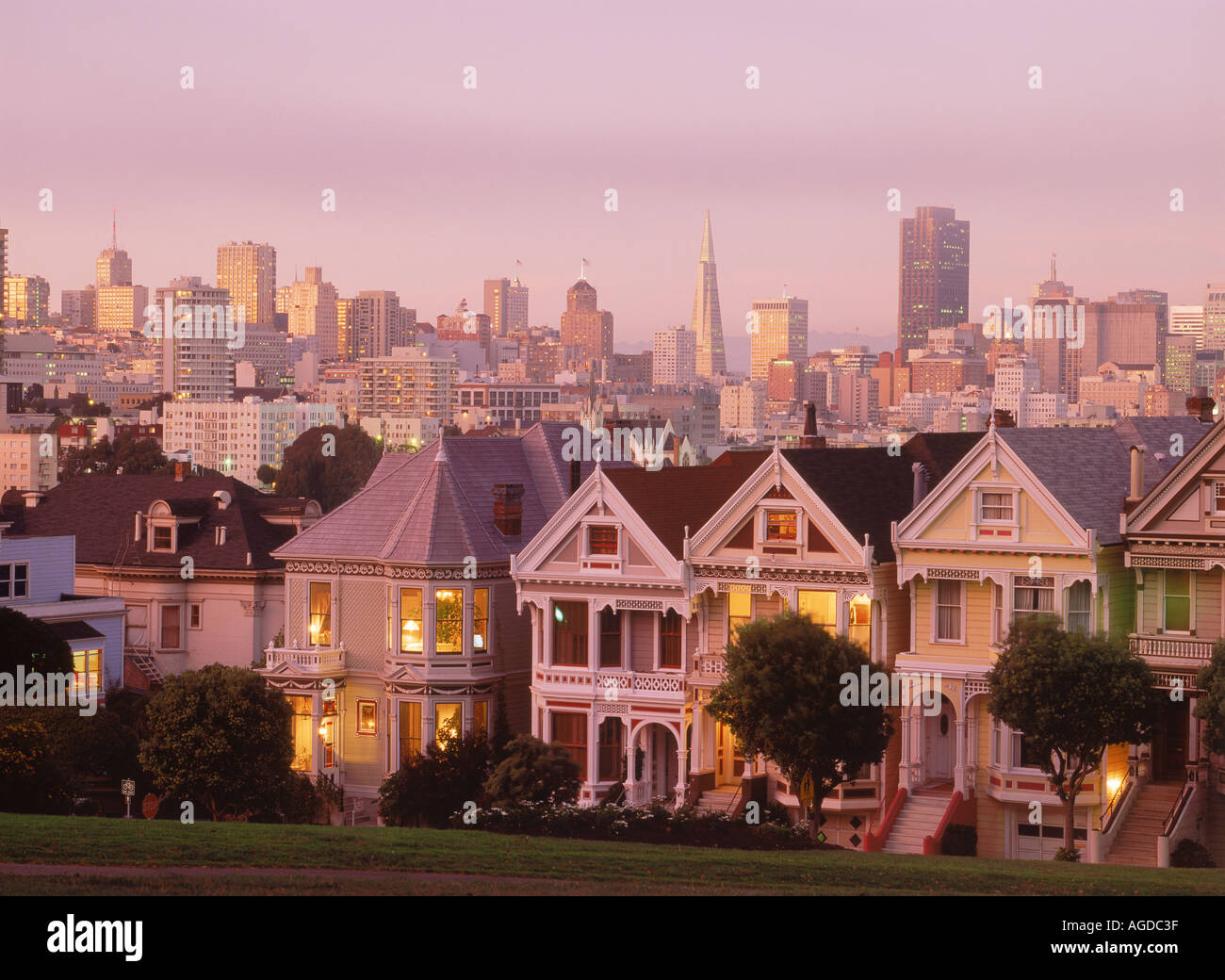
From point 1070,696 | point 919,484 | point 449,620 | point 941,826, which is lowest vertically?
point 941,826

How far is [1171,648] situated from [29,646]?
2633cm

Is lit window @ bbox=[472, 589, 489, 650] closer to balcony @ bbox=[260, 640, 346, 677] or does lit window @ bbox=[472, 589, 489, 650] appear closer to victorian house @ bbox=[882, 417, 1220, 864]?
balcony @ bbox=[260, 640, 346, 677]

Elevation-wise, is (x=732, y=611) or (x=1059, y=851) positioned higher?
(x=732, y=611)

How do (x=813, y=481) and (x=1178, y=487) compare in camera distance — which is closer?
(x=1178, y=487)

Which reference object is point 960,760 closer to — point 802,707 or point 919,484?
point 802,707

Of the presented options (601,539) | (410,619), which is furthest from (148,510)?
(601,539)

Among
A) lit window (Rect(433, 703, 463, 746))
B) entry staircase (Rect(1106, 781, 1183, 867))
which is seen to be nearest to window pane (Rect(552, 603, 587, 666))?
lit window (Rect(433, 703, 463, 746))

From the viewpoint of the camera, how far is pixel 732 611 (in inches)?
1980

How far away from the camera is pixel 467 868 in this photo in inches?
1256

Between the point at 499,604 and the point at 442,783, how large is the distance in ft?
18.4

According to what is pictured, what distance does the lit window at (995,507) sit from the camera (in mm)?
46438

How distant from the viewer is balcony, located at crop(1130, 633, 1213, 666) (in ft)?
147
